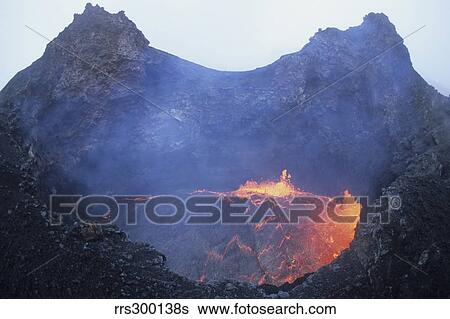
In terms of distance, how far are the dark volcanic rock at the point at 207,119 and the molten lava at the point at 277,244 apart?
3.69 ft

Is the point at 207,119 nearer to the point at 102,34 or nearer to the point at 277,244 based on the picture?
the point at 102,34

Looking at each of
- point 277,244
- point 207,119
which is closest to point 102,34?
point 207,119

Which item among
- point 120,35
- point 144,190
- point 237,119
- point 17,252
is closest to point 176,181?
point 144,190

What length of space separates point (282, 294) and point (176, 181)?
12.4 metres

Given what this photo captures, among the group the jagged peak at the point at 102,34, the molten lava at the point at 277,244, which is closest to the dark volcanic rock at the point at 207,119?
the jagged peak at the point at 102,34

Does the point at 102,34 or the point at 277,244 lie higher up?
the point at 102,34

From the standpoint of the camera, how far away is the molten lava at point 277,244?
80.0 ft

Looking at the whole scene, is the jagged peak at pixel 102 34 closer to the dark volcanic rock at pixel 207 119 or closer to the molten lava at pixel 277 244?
the dark volcanic rock at pixel 207 119

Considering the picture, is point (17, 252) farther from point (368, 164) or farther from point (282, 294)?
point (368, 164)

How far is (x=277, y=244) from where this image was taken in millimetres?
26109

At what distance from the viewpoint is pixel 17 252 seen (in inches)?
636

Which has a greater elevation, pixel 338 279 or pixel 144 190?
pixel 144 190

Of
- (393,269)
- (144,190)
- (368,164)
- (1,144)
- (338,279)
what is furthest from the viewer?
(144,190)

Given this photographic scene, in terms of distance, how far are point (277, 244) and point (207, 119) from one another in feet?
30.2
